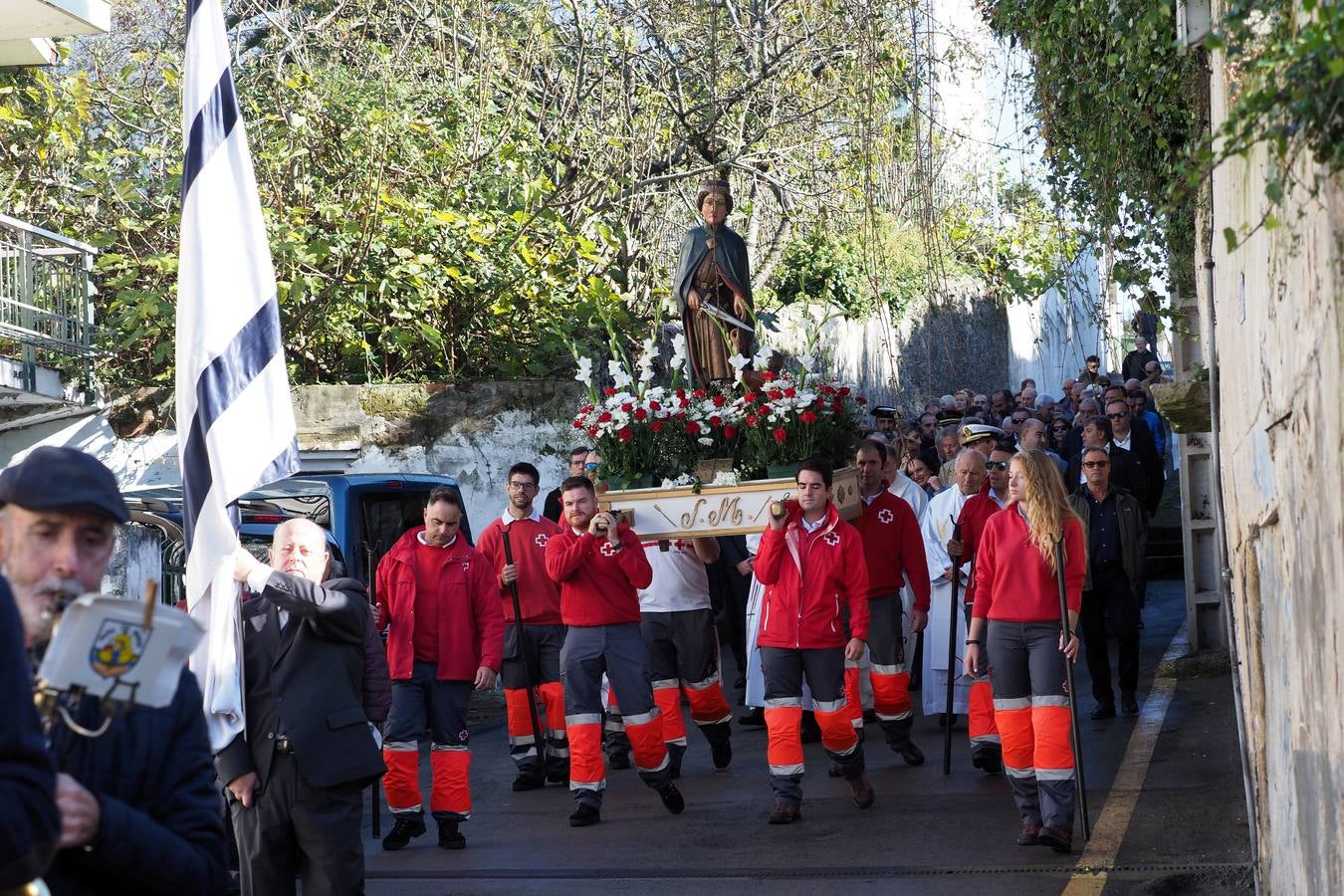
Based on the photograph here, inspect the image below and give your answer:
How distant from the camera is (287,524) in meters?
6.12

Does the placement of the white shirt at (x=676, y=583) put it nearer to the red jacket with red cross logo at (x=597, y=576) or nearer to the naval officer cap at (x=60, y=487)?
the red jacket with red cross logo at (x=597, y=576)

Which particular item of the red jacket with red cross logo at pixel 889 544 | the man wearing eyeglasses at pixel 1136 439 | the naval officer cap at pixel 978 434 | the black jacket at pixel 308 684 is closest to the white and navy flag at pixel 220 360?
the black jacket at pixel 308 684

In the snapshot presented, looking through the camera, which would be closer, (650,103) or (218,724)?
(218,724)

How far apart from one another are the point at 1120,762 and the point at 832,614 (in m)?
2.10

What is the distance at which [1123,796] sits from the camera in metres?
8.81

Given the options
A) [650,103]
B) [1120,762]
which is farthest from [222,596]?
[650,103]

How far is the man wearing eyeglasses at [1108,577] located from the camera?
11211 millimetres

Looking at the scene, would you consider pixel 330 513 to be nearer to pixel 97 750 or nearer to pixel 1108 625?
pixel 1108 625

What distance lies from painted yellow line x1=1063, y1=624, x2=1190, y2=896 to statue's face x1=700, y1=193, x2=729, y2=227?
14.0ft

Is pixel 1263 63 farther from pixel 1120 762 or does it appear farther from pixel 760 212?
pixel 760 212

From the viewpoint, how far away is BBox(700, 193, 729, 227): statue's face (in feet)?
35.1

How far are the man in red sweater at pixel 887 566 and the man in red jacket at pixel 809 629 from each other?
1.39 m

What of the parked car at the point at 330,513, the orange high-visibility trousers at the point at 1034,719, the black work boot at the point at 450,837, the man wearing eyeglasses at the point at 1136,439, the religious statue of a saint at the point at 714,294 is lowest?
the black work boot at the point at 450,837

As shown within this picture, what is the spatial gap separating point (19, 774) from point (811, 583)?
6775 millimetres
